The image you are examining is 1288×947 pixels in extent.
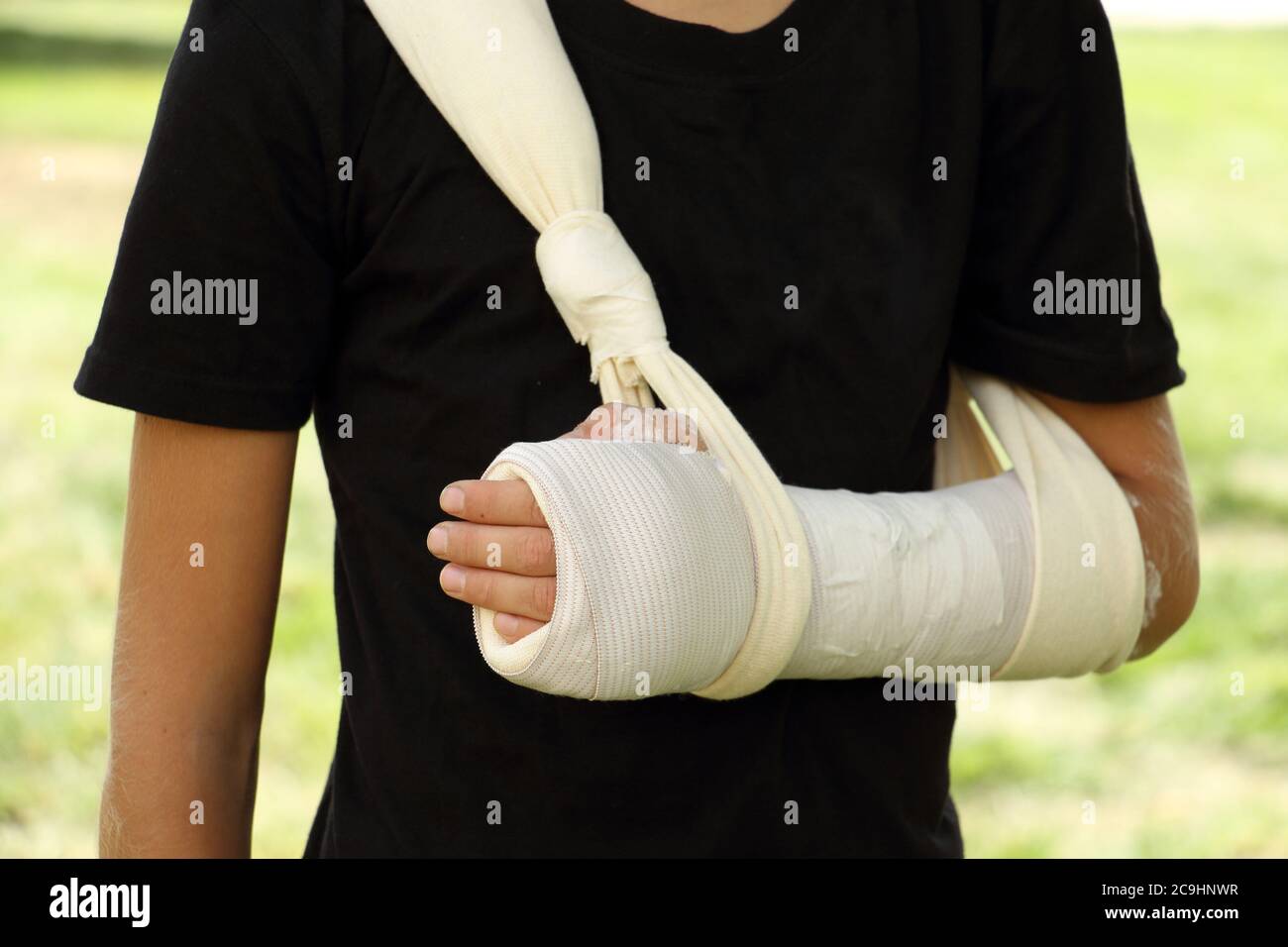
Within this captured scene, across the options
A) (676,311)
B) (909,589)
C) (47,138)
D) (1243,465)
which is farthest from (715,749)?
(47,138)

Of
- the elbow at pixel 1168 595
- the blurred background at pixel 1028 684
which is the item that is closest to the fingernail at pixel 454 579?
the elbow at pixel 1168 595

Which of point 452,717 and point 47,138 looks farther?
point 47,138

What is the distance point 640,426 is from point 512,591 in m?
0.17

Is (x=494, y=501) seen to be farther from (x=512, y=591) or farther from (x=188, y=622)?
(x=188, y=622)

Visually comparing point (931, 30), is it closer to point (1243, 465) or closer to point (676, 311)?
point (676, 311)

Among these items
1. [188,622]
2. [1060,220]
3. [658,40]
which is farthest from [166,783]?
[1060,220]

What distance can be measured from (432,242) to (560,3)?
22 cm

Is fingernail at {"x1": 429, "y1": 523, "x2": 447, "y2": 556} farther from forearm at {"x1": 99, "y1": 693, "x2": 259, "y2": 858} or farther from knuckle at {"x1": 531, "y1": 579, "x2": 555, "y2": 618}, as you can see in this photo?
forearm at {"x1": 99, "y1": 693, "x2": 259, "y2": 858}

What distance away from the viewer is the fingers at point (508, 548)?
1.13m

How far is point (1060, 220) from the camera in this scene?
141 centimetres

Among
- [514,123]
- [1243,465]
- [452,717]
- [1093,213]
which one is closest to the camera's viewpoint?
[514,123]

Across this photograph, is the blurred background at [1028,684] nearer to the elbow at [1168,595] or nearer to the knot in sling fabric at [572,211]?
the elbow at [1168,595]

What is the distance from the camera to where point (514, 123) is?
3.88 ft
